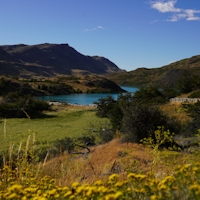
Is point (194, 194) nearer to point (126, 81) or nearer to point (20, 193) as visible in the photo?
point (20, 193)

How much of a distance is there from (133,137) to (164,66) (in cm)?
17632

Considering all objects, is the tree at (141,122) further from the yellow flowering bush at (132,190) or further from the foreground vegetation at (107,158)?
the yellow flowering bush at (132,190)

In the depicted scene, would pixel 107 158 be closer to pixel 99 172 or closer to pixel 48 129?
pixel 99 172

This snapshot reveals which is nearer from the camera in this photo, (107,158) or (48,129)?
(107,158)

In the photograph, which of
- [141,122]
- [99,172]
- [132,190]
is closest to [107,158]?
[99,172]

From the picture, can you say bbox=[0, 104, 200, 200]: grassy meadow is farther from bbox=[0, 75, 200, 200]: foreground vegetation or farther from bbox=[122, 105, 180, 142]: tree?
bbox=[122, 105, 180, 142]: tree

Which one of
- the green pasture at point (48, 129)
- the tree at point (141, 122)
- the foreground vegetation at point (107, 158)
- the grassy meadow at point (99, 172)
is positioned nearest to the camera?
the grassy meadow at point (99, 172)

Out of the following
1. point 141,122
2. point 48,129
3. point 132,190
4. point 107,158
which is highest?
point 132,190

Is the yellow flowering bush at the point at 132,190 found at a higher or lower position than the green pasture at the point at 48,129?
higher

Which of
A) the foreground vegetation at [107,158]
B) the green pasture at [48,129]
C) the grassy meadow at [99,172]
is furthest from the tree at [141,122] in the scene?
the green pasture at [48,129]

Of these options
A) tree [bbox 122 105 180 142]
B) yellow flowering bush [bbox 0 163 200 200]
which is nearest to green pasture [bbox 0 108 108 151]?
tree [bbox 122 105 180 142]

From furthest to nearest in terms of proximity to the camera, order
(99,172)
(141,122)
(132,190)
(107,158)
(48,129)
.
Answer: (48,129)
(141,122)
(107,158)
(99,172)
(132,190)

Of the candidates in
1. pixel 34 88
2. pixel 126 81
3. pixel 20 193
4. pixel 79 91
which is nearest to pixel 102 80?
pixel 79 91

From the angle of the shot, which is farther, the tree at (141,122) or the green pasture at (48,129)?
the green pasture at (48,129)
